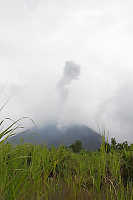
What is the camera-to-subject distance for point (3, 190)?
1.85 meters

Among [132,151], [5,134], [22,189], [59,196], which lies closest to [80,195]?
[59,196]

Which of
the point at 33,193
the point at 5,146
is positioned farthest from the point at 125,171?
the point at 5,146

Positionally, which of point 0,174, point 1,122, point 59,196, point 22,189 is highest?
point 1,122

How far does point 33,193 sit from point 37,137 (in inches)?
33.7

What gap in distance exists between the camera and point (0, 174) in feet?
6.40

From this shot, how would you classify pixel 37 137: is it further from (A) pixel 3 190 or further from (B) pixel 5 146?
(A) pixel 3 190

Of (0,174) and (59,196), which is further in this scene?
(59,196)

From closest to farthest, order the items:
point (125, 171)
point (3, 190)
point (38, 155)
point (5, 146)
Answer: point (3, 190) → point (5, 146) → point (38, 155) → point (125, 171)

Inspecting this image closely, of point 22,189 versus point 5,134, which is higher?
point 5,134

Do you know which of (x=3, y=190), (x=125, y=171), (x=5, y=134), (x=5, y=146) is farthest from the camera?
(x=125, y=171)

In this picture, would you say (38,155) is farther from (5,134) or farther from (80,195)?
(5,134)

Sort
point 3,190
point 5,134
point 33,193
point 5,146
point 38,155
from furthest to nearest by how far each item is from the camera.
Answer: point 38,155
point 5,146
point 33,193
point 5,134
point 3,190

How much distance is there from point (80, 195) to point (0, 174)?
120 cm

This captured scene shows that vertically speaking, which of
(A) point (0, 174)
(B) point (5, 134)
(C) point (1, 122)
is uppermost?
(C) point (1, 122)
